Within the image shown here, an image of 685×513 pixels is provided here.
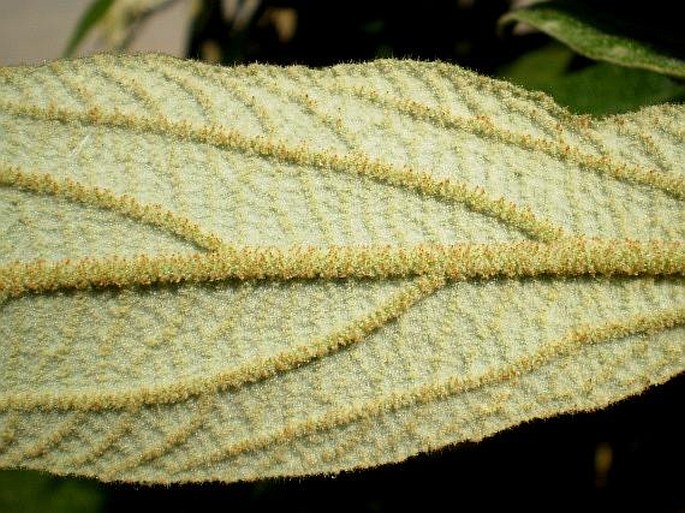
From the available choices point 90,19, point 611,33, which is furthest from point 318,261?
point 90,19

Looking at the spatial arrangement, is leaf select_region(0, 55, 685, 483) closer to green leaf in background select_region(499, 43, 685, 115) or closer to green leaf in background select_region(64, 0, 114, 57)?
green leaf in background select_region(499, 43, 685, 115)

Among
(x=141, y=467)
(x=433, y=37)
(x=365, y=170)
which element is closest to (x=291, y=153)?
(x=365, y=170)

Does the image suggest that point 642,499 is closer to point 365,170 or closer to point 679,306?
point 679,306

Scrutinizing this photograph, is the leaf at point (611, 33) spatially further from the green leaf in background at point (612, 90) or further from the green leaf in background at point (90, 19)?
the green leaf in background at point (90, 19)

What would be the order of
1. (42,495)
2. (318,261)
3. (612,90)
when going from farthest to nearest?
(42,495)
(612,90)
(318,261)

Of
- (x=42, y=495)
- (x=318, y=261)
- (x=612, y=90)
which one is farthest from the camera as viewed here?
(x=42, y=495)

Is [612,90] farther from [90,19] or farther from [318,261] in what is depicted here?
[90,19]
